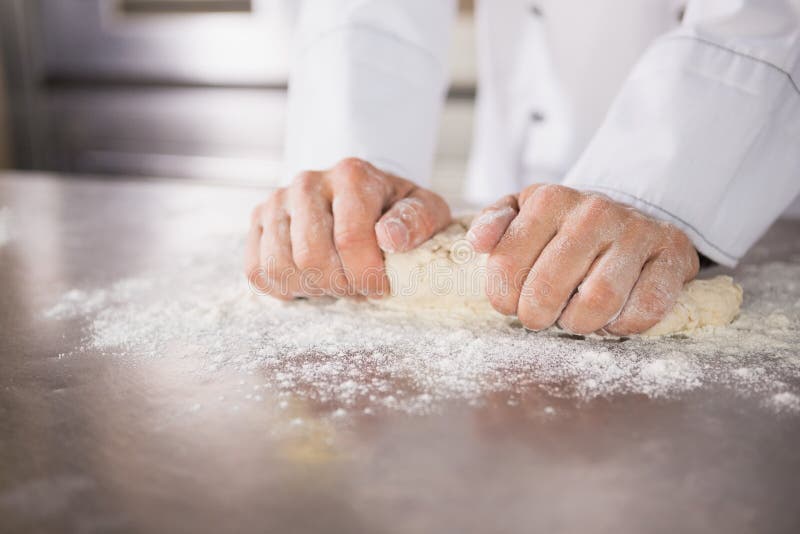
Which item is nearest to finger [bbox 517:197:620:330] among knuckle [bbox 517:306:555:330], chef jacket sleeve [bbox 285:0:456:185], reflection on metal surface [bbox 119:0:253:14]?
knuckle [bbox 517:306:555:330]

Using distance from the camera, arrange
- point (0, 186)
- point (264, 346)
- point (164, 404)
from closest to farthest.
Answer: point (164, 404) → point (264, 346) → point (0, 186)

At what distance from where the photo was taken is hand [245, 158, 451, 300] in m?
0.67

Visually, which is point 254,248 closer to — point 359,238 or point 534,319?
point 359,238

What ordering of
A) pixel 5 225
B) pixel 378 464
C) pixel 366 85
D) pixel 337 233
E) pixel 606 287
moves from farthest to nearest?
pixel 5 225 < pixel 366 85 < pixel 337 233 < pixel 606 287 < pixel 378 464

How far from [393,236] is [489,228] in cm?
11

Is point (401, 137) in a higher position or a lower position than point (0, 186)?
higher

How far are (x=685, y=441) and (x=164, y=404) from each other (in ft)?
1.27

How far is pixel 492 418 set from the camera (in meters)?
0.46

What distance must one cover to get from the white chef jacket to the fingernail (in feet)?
0.71

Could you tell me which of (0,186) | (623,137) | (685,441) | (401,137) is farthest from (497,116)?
(0,186)

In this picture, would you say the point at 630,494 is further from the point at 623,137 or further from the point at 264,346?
the point at 623,137

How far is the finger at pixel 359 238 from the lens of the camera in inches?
26.5

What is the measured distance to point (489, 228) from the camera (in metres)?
0.63

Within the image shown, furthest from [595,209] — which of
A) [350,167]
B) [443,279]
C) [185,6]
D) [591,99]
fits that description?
[185,6]
